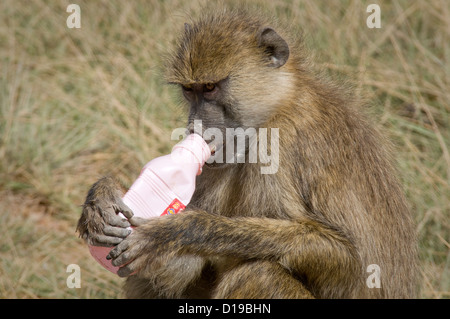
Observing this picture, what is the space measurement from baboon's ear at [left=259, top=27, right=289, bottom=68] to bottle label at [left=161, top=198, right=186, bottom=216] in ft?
3.23

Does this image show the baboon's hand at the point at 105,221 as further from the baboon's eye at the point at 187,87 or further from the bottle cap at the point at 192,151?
the baboon's eye at the point at 187,87

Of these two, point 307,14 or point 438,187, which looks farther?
point 307,14

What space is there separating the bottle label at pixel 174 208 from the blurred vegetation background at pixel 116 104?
4.87 feet

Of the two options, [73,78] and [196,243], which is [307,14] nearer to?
[73,78]

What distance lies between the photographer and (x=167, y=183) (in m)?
3.60

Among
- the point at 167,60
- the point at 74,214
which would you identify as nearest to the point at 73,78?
the point at 74,214

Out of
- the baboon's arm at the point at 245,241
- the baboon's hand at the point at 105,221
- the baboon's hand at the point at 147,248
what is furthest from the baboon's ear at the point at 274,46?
the baboon's hand at the point at 105,221

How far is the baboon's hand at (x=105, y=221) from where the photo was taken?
11.7ft

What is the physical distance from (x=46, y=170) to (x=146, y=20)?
7.22 ft

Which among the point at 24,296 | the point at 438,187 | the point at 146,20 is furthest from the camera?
the point at 146,20

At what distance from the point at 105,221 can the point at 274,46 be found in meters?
1.39

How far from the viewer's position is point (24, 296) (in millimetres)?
4879

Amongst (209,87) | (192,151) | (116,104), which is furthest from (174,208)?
(116,104)

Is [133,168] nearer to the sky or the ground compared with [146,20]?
nearer to the ground
